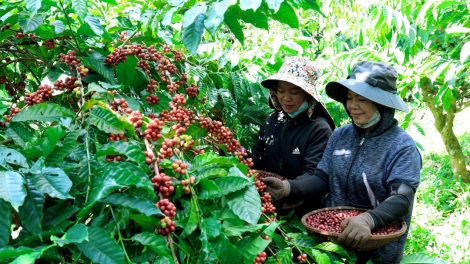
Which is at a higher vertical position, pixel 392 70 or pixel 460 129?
pixel 392 70

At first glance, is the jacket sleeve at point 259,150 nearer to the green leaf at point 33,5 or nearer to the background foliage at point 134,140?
the background foliage at point 134,140

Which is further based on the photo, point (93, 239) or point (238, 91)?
point (238, 91)

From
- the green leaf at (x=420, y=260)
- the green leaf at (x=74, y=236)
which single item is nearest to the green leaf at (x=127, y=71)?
the green leaf at (x=74, y=236)

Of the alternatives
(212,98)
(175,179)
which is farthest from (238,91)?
(175,179)

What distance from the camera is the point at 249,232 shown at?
4.08 ft

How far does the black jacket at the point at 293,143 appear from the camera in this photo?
2.23 meters

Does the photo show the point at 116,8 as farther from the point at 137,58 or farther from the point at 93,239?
the point at 93,239

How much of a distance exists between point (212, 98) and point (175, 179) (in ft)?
3.34

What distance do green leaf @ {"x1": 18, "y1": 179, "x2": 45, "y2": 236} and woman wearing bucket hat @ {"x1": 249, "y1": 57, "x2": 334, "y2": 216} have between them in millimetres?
1404

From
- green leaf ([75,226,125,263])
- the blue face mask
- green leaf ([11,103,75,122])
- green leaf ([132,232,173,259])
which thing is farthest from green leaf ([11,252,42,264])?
the blue face mask

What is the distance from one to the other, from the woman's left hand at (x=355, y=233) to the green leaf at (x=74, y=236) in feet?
3.14

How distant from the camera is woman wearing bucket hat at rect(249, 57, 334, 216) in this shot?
2223 millimetres

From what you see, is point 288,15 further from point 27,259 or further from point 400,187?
point 27,259

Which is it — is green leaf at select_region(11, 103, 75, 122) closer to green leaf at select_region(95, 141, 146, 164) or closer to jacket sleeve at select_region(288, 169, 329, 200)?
green leaf at select_region(95, 141, 146, 164)
